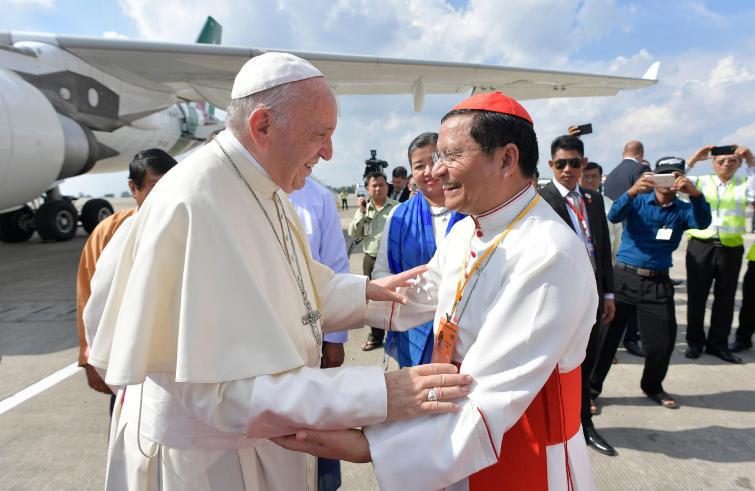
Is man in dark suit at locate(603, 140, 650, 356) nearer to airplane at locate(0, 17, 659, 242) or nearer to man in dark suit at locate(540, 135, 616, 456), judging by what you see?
man in dark suit at locate(540, 135, 616, 456)

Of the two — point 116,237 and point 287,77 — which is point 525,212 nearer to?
point 287,77

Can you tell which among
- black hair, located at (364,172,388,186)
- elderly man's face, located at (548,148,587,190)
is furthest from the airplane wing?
elderly man's face, located at (548,148,587,190)

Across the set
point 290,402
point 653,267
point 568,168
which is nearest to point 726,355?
point 653,267

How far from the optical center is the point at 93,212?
13750 millimetres

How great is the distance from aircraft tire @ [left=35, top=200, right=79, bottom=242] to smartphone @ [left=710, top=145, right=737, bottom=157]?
14.5 metres

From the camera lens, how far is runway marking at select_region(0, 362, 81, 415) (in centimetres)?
331

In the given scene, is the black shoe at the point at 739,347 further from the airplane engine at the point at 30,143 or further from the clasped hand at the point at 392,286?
the airplane engine at the point at 30,143

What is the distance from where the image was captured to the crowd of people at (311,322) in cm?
105

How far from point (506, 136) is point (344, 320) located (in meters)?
0.91

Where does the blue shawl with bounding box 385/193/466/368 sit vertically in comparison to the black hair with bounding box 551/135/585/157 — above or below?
below

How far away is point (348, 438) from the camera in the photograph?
43.0 inches

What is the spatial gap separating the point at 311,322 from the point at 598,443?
7.89 feet

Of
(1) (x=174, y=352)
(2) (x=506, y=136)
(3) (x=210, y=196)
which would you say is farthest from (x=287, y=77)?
(1) (x=174, y=352)

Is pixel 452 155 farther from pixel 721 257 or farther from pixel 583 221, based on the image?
pixel 721 257
